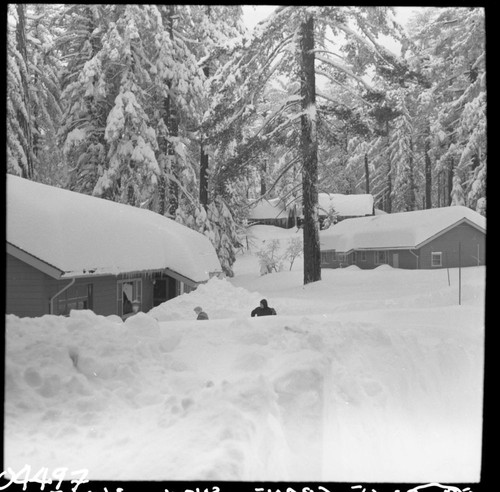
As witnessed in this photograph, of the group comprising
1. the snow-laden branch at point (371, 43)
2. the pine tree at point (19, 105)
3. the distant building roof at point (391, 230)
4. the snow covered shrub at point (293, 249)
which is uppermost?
the snow-laden branch at point (371, 43)

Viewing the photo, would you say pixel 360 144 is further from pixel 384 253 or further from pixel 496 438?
pixel 496 438

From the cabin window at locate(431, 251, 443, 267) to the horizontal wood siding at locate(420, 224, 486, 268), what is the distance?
0.03m

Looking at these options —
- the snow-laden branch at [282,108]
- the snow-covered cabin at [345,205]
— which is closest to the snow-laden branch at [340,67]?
the snow-laden branch at [282,108]

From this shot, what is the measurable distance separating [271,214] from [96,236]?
1.78 meters

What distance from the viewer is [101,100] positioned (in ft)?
14.1

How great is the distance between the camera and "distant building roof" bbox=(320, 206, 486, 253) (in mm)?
4262

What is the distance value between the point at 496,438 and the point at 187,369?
7.04ft

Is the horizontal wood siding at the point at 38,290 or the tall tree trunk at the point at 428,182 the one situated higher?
the tall tree trunk at the point at 428,182

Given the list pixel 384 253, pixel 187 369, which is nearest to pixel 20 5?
pixel 187 369

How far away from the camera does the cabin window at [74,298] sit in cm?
373

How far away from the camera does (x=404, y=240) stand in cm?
448

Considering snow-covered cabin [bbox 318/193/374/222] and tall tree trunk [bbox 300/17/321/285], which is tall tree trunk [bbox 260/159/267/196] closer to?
tall tree trunk [bbox 300/17/321/285]

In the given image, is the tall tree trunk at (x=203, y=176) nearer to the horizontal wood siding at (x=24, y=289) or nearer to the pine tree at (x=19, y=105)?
the pine tree at (x=19, y=105)

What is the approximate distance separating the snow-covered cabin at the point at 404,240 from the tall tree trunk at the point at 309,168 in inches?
4.1
